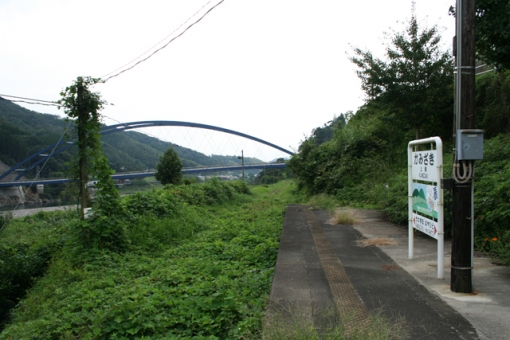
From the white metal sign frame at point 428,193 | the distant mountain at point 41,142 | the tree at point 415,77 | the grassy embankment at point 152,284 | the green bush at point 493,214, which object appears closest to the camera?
the grassy embankment at point 152,284

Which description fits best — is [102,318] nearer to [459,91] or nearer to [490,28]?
[459,91]

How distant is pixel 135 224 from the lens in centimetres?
948

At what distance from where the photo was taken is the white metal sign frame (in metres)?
4.60

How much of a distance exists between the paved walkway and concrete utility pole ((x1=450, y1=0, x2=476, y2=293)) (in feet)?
1.31

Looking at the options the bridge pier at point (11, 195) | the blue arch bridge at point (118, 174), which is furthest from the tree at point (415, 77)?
the bridge pier at point (11, 195)

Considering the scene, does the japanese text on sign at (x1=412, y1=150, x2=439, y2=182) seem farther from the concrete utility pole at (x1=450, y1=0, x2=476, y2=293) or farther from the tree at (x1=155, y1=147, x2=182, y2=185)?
the tree at (x1=155, y1=147, x2=182, y2=185)

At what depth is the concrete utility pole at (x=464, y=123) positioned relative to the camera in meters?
4.06

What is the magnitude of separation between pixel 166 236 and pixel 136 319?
5.56m

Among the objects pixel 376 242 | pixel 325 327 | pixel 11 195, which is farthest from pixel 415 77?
pixel 11 195

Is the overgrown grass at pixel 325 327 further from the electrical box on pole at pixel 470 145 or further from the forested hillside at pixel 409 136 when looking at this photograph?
the forested hillside at pixel 409 136

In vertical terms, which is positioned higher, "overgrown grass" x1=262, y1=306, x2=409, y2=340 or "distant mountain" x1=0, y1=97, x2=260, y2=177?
"distant mountain" x1=0, y1=97, x2=260, y2=177

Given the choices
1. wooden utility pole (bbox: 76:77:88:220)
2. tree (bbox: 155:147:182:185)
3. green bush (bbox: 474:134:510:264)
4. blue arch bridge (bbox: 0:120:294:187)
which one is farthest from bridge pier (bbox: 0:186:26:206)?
green bush (bbox: 474:134:510:264)

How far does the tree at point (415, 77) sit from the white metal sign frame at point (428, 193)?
9.32 metres

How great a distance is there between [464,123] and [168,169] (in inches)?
1191
